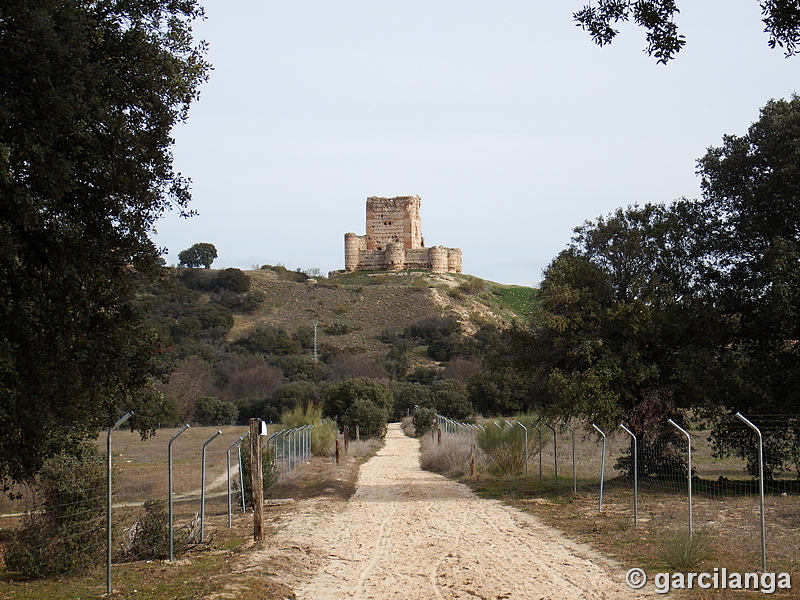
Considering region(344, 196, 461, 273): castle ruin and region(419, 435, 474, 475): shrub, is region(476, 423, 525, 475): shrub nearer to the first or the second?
region(419, 435, 474, 475): shrub

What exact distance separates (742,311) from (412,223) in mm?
85929

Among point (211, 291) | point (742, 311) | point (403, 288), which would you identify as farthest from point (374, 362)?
point (742, 311)

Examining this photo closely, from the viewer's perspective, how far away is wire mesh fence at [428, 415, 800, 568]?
42.0 ft

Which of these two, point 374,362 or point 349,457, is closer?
point 349,457

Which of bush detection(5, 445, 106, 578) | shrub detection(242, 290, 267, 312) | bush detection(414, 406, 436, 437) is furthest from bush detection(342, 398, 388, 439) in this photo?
shrub detection(242, 290, 267, 312)

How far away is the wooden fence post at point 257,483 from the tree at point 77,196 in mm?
4035

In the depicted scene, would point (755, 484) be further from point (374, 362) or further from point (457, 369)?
point (374, 362)

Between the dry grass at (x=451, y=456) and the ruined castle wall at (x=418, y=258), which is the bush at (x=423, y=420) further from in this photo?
the ruined castle wall at (x=418, y=258)

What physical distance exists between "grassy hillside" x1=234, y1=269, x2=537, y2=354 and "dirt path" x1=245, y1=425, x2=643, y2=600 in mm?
60063

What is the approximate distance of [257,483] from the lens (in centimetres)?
1348

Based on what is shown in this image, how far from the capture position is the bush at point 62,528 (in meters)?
10.8

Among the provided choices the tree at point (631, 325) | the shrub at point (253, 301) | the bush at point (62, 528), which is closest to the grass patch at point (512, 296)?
the shrub at point (253, 301)

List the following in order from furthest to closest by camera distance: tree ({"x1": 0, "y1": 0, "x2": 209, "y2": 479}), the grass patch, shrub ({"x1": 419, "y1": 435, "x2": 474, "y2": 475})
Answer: the grass patch
shrub ({"x1": 419, "y1": 435, "x2": 474, "y2": 475})
tree ({"x1": 0, "y1": 0, "x2": 209, "y2": 479})

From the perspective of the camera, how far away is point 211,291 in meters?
93.4
